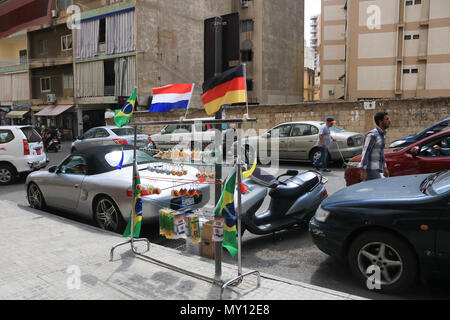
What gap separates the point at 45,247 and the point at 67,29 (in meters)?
31.1

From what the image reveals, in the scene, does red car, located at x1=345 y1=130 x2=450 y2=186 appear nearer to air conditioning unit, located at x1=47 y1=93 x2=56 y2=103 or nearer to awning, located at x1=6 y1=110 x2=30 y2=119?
air conditioning unit, located at x1=47 y1=93 x2=56 y2=103

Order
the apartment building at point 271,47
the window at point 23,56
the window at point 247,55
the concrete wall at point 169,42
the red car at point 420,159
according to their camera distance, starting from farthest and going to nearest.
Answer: the window at point 23,56, the window at point 247,55, the apartment building at point 271,47, the concrete wall at point 169,42, the red car at point 420,159

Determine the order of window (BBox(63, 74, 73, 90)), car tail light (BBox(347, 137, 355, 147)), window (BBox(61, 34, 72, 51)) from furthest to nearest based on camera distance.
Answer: window (BBox(63, 74, 73, 90)), window (BBox(61, 34, 72, 51)), car tail light (BBox(347, 137, 355, 147))

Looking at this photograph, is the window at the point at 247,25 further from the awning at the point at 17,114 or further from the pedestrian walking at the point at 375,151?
the pedestrian walking at the point at 375,151

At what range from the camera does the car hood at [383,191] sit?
4.01 meters

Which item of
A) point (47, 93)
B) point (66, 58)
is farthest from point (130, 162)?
point (47, 93)

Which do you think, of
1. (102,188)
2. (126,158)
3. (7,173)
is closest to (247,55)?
(7,173)

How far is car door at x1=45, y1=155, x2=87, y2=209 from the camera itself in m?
6.83

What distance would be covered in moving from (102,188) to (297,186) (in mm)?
3089

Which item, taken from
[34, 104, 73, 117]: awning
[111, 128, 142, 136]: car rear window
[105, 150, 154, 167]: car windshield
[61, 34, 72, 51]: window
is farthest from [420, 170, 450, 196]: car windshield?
[61, 34, 72, 51]: window

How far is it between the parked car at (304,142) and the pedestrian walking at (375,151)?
662 centimetres

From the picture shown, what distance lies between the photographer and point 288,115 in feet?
59.6

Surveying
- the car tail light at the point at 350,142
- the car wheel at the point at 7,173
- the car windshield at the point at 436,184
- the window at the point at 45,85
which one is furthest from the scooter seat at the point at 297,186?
the window at the point at 45,85

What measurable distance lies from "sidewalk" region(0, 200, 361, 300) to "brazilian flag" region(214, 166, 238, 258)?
0.46 meters
